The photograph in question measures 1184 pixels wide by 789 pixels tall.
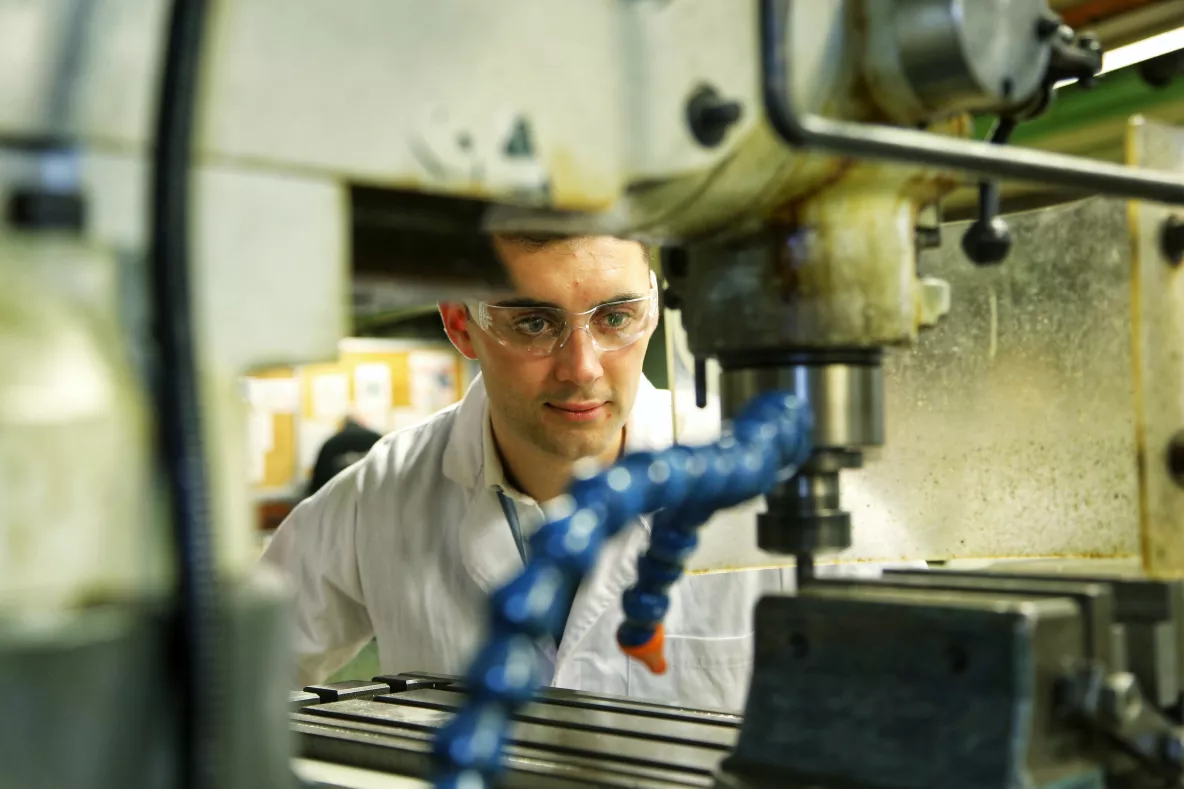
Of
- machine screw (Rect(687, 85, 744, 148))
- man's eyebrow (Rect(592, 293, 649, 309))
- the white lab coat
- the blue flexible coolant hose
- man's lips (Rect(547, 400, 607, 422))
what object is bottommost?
the white lab coat

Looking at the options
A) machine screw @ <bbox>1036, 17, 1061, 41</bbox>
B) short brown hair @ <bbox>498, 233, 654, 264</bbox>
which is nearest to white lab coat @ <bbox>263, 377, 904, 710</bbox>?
short brown hair @ <bbox>498, 233, 654, 264</bbox>

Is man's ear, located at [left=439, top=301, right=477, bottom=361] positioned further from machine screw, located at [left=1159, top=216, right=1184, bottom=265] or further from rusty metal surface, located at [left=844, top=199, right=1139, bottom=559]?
machine screw, located at [left=1159, top=216, right=1184, bottom=265]

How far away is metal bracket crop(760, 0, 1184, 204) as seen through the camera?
21.9 inches

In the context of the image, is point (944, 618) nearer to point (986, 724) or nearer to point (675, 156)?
point (986, 724)

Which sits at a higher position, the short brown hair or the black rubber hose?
the short brown hair

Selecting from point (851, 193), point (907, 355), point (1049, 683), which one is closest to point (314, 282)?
point (851, 193)

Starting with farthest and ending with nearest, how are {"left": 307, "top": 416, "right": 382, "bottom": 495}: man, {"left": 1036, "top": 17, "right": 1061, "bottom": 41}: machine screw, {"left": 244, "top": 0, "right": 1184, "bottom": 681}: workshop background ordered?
{"left": 307, "top": 416, "right": 382, "bottom": 495}: man
{"left": 244, "top": 0, "right": 1184, "bottom": 681}: workshop background
{"left": 1036, "top": 17, "right": 1061, "bottom": 41}: machine screw

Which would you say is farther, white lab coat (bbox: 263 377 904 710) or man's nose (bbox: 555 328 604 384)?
white lab coat (bbox: 263 377 904 710)

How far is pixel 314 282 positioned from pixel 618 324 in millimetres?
1095

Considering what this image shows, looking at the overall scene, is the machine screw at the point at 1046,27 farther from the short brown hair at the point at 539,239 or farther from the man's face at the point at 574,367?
the man's face at the point at 574,367

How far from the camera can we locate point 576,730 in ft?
2.91

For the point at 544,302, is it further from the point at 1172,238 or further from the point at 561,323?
the point at 1172,238

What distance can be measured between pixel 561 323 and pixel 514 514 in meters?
0.46

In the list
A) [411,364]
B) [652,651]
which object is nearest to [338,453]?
[411,364]
